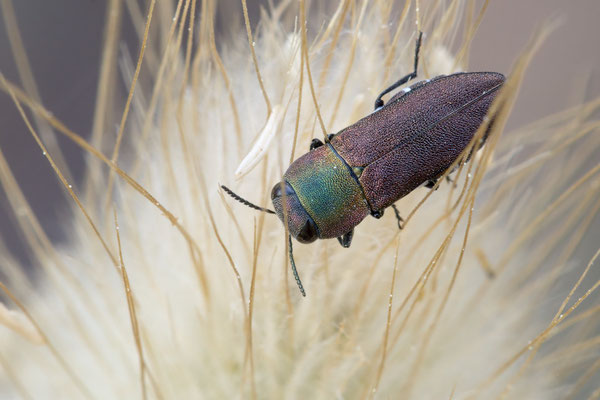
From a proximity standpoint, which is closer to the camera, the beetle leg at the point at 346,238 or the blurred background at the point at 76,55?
the beetle leg at the point at 346,238

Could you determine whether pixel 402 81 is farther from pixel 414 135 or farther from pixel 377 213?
pixel 377 213

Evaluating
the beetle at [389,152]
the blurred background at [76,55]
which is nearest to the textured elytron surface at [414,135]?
the beetle at [389,152]

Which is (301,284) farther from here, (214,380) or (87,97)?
(87,97)

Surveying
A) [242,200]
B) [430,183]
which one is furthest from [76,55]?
[430,183]

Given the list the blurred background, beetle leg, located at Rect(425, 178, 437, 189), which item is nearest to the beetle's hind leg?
beetle leg, located at Rect(425, 178, 437, 189)

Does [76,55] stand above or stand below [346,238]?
above

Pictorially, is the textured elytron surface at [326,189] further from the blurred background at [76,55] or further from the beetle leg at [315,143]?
the blurred background at [76,55]
